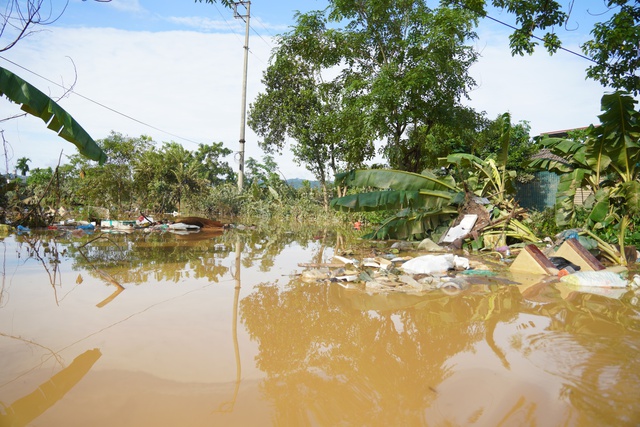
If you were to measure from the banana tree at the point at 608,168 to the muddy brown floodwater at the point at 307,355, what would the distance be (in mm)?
2758

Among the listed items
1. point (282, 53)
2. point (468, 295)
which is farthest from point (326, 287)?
point (282, 53)

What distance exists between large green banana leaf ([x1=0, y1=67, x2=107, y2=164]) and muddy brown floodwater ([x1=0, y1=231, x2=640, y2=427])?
5.92ft

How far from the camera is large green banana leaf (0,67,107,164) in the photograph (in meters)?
5.01

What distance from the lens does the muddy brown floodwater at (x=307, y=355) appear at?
204 cm

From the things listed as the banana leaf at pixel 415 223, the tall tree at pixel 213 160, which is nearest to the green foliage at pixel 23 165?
the tall tree at pixel 213 160

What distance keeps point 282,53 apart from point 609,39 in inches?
372

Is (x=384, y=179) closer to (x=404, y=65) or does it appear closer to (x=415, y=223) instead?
(x=415, y=223)

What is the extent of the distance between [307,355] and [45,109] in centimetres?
470

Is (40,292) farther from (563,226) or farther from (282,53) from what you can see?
(282,53)

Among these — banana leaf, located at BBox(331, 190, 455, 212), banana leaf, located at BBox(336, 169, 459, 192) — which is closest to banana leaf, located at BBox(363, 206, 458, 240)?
banana leaf, located at BBox(331, 190, 455, 212)

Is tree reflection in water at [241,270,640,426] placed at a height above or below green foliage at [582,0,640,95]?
below

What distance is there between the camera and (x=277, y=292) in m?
4.77

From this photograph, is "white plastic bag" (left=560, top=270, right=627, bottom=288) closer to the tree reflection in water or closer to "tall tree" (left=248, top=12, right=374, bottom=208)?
the tree reflection in water

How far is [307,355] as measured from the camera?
285 centimetres
